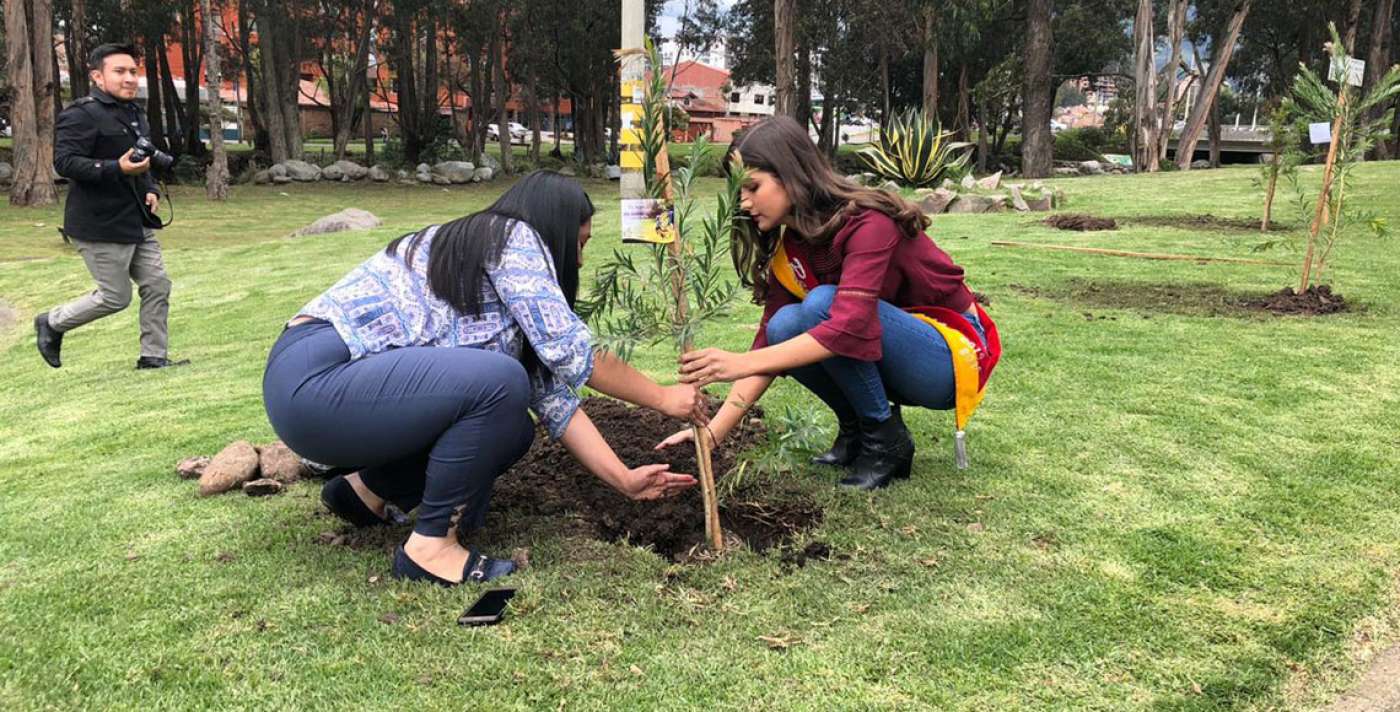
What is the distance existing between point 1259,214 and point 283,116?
84.2 feet

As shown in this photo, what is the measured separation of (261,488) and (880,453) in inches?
81.8

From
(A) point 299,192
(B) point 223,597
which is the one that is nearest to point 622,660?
(B) point 223,597

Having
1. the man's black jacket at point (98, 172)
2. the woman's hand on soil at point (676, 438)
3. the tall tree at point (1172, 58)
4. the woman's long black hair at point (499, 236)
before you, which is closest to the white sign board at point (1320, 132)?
the woman's hand on soil at point (676, 438)

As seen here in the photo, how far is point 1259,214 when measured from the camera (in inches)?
442

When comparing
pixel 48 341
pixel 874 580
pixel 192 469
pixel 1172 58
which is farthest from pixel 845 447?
pixel 1172 58

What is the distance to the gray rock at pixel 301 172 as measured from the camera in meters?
26.8

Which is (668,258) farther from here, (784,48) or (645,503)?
(784,48)

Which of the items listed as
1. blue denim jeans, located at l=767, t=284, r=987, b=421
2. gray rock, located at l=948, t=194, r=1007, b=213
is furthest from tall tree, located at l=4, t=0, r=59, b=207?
blue denim jeans, located at l=767, t=284, r=987, b=421

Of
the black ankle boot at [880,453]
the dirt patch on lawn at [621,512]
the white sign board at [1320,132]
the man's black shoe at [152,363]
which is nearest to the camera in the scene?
the dirt patch on lawn at [621,512]

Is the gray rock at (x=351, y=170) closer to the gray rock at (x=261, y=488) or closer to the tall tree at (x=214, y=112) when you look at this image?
the tall tree at (x=214, y=112)

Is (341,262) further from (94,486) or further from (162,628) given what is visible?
(162,628)

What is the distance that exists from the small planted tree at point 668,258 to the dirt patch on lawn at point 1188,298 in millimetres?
4129

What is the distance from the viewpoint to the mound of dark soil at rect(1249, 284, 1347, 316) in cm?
585

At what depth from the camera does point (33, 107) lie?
18.0m
